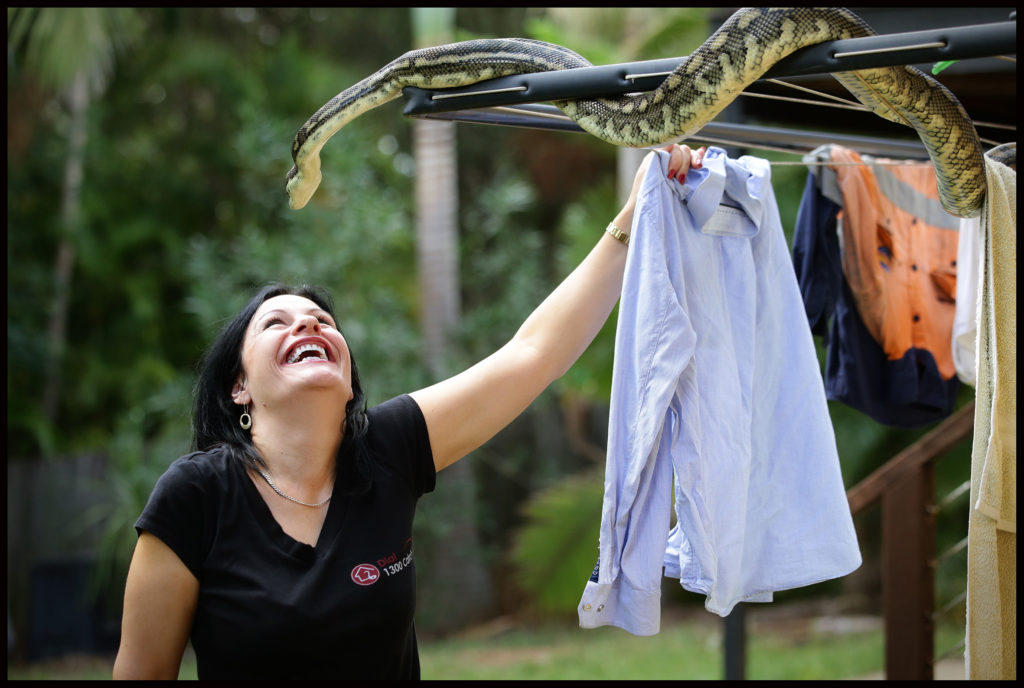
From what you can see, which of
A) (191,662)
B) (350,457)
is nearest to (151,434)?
(191,662)

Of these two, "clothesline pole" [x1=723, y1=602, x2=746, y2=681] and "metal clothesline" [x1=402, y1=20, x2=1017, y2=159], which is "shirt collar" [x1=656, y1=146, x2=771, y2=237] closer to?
"metal clothesline" [x1=402, y1=20, x2=1017, y2=159]

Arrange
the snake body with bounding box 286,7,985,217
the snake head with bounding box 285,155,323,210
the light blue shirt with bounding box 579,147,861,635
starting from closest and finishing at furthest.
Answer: the snake body with bounding box 286,7,985,217
the light blue shirt with bounding box 579,147,861,635
the snake head with bounding box 285,155,323,210

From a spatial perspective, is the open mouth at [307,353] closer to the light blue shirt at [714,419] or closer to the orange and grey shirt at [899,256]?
the light blue shirt at [714,419]

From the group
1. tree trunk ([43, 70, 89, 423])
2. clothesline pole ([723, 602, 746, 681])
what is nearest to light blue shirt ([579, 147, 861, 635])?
clothesline pole ([723, 602, 746, 681])

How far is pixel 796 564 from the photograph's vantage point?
2.21 m

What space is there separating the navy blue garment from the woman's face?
60.3 inches

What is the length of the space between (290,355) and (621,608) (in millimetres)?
960

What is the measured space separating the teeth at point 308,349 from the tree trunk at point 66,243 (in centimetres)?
753

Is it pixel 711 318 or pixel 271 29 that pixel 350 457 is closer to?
pixel 711 318

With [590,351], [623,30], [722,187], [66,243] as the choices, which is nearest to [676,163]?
[722,187]

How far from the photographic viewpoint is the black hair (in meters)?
2.14

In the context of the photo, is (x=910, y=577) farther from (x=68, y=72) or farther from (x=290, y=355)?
(x=68, y=72)

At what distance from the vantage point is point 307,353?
220cm

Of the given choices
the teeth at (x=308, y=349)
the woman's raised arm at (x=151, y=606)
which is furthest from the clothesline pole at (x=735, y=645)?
the woman's raised arm at (x=151, y=606)
